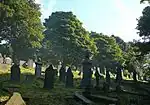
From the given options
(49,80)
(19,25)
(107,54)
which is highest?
(19,25)

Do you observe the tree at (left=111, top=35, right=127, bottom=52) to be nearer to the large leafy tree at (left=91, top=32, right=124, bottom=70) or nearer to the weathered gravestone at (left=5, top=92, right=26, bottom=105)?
the large leafy tree at (left=91, top=32, right=124, bottom=70)

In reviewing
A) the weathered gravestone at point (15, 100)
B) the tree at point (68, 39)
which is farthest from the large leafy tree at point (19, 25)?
the weathered gravestone at point (15, 100)

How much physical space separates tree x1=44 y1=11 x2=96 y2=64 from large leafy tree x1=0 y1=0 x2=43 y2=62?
Result: 460 centimetres

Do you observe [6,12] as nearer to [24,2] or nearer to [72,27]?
[24,2]

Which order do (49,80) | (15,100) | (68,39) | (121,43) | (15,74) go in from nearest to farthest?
(15,100)
(49,80)
(15,74)
(68,39)
(121,43)

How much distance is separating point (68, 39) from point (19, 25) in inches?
420

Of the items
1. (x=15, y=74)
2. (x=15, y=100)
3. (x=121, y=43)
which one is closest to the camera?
(x=15, y=100)

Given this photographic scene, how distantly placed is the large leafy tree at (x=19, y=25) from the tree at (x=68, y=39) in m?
4.60

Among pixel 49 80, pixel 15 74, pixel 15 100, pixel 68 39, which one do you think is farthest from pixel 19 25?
pixel 15 100

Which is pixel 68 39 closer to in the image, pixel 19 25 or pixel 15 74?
pixel 19 25

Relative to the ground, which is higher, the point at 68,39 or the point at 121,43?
the point at 121,43

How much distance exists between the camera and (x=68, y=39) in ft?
159

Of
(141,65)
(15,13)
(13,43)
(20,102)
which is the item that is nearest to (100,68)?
(141,65)

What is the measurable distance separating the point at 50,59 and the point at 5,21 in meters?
15.5
